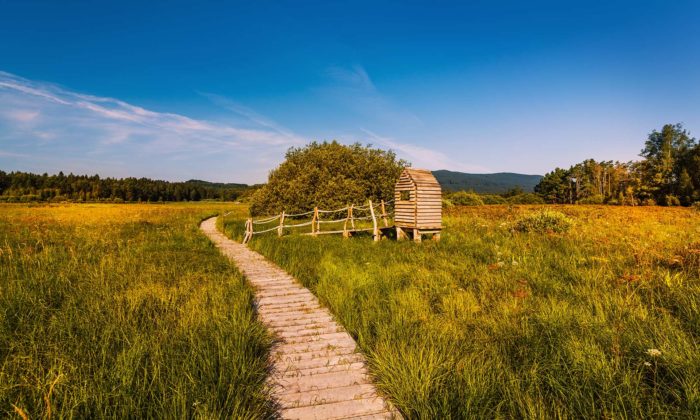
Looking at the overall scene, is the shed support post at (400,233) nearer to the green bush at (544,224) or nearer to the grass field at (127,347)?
the green bush at (544,224)

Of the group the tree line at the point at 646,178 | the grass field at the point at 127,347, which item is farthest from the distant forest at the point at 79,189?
the grass field at the point at 127,347

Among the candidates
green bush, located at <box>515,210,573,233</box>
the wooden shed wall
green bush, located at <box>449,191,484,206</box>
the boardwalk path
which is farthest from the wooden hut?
green bush, located at <box>449,191,484,206</box>

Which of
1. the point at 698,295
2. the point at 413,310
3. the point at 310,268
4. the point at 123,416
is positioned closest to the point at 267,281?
the point at 310,268

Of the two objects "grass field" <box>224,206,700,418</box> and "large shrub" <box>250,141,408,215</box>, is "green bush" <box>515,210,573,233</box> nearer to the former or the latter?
"grass field" <box>224,206,700,418</box>

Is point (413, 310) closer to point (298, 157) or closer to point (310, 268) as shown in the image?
point (310, 268)

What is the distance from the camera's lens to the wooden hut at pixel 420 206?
13820mm

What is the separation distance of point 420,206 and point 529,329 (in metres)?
9.48

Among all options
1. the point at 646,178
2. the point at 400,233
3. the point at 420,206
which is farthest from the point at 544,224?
the point at 646,178

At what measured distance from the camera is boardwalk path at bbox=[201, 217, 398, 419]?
10.6ft

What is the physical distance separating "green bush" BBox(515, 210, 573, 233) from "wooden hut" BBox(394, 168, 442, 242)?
418cm

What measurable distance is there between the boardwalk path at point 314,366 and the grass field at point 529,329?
0.22m

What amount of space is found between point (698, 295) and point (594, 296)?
139 cm

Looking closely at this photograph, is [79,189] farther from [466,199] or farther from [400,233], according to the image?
[400,233]

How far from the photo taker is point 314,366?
159 inches
